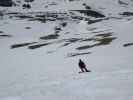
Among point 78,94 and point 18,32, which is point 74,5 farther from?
point 78,94

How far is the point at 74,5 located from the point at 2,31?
289 ft

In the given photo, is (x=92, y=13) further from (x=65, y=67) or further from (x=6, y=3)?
(x=65, y=67)

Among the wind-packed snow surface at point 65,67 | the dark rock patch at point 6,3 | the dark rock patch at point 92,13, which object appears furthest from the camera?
the dark rock patch at point 6,3

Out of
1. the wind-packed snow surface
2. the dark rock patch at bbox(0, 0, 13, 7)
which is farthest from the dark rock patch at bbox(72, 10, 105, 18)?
the wind-packed snow surface

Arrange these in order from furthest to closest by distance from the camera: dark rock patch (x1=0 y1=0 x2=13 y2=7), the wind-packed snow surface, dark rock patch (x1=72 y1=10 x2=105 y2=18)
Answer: dark rock patch (x1=0 y1=0 x2=13 y2=7) → dark rock patch (x1=72 y1=10 x2=105 y2=18) → the wind-packed snow surface

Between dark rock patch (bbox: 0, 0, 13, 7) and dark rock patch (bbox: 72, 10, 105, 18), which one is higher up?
dark rock patch (bbox: 0, 0, 13, 7)

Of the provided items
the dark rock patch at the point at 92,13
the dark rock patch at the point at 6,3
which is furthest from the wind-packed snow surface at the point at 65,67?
the dark rock patch at the point at 6,3

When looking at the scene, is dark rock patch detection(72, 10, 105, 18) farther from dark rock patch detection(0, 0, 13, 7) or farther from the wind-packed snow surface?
the wind-packed snow surface

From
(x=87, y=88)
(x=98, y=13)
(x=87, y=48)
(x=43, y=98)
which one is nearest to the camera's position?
(x=43, y=98)

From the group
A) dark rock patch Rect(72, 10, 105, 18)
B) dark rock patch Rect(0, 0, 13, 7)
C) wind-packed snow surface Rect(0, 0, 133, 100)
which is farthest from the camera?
dark rock patch Rect(0, 0, 13, 7)

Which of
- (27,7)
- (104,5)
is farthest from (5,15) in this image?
(104,5)

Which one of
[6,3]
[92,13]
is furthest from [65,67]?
[6,3]

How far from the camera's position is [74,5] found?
543 feet

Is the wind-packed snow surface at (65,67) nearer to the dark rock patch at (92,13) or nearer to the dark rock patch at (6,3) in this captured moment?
the dark rock patch at (92,13)
